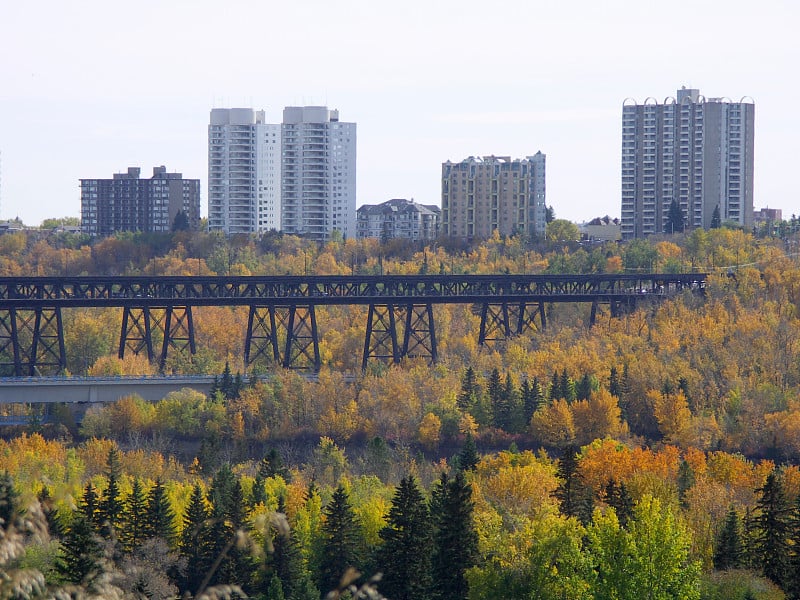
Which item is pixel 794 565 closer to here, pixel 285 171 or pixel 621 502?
pixel 621 502

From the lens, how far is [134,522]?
29.8m

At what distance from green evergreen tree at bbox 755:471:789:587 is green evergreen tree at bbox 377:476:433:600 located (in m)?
6.35

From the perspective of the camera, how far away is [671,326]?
196 ft

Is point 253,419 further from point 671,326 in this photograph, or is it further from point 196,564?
point 196,564

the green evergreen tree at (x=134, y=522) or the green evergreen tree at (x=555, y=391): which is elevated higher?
the green evergreen tree at (x=555, y=391)

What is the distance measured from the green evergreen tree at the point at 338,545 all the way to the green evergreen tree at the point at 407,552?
4.05 feet

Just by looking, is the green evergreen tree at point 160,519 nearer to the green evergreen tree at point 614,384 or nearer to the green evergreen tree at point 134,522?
the green evergreen tree at point 134,522

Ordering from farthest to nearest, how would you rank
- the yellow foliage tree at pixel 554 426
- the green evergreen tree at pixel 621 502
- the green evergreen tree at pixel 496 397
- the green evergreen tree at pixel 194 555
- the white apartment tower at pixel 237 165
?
the white apartment tower at pixel 237 165
the green evergreen tree at pixel 496 397
the yellow foliage tree at pixel 554 426
the green evergreen tree at pixel 621 502
the green evergreen tree at pixel 194 555

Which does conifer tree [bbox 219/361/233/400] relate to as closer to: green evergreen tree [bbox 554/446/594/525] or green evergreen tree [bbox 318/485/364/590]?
green evergreen tree [bbox 554/446/594/525]

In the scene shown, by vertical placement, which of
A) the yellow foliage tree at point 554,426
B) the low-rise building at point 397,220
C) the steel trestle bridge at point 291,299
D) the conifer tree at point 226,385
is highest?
the low-rise building at point 397,220

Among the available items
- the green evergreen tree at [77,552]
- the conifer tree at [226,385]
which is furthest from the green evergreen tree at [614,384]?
the green evergreen tree at [77,552]

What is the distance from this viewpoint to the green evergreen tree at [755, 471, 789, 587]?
2621 centimetres

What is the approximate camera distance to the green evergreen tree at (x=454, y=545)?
2662 centimetres

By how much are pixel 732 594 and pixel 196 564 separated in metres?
10.3
